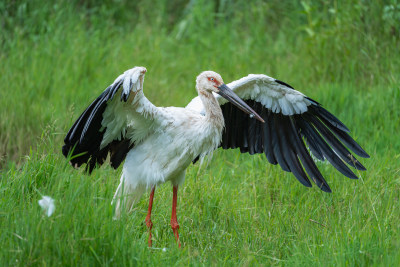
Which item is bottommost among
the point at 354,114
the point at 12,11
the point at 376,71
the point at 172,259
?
the point at 172,259

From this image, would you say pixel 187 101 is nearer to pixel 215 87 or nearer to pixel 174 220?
pixel 215 87

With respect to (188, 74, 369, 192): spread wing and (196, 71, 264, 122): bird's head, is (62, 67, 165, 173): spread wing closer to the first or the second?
(196, 71, 264, 122): bird's head

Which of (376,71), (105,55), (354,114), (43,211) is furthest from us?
(105,55)

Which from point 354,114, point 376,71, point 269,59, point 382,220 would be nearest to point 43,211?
point 382,220

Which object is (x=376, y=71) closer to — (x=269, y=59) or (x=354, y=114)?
(x=354, y=114)

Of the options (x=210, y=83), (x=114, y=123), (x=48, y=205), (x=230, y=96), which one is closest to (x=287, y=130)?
(x=230, y=96)

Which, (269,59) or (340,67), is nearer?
(340,67)

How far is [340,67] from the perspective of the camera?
7.36 m

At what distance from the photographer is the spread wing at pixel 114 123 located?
3.95 metres

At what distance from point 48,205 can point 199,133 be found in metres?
1.45

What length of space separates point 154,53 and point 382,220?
4859mm

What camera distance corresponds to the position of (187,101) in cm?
704

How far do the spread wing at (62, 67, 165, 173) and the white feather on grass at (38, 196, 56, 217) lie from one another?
0.45 metres

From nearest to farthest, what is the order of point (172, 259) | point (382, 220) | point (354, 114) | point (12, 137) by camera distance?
1. point (172, 259)
2. point (382, 220)
3. point (12, 137)
4. point (354, 114)
